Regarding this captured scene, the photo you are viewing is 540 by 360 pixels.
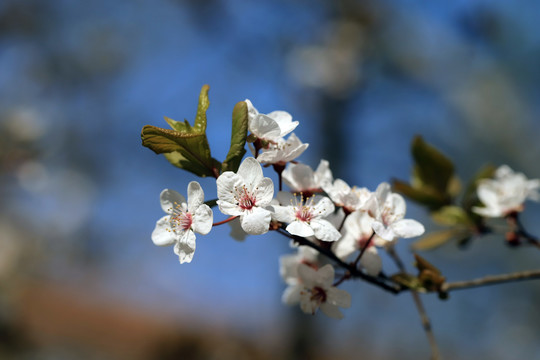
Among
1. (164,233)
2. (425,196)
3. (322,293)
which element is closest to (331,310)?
(322,293)

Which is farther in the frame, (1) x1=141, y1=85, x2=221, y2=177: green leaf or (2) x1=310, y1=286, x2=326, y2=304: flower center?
(2) x1=310, y1=286, x2=326, y2=304: flower center

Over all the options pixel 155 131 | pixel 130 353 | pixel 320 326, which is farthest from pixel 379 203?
pixel 130 353

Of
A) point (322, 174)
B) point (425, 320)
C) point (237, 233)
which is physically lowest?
point (425, 320)

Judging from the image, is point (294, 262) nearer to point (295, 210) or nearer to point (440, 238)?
point (295, 210)

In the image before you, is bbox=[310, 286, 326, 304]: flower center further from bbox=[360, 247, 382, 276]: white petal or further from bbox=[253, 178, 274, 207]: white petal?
bbox=[253, 178, 274, 207]: white petal

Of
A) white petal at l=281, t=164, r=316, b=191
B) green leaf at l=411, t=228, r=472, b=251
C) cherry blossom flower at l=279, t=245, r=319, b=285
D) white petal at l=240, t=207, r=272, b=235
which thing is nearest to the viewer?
white petal at l=240, t=207, r=272, b=235

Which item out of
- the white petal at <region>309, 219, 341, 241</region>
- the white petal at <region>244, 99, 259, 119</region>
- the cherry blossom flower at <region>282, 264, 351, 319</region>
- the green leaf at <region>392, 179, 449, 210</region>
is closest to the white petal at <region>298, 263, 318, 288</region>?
the cherry blossom flower at <region>282, 264, 351, 319</region>
